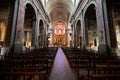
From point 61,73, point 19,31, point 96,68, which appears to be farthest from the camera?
point 19,31

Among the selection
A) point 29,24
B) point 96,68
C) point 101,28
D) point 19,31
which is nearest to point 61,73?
point 96,68

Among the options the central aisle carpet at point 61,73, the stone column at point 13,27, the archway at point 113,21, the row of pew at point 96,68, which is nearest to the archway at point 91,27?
the archway at point 113,21

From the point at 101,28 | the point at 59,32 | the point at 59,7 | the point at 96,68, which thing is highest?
the point at 59,7

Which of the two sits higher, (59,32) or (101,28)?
(59,32)

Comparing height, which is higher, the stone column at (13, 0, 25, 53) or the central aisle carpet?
the stone column at (13, 0, 25, 53)

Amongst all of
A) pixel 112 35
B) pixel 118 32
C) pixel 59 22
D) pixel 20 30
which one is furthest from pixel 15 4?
pixel 59 22

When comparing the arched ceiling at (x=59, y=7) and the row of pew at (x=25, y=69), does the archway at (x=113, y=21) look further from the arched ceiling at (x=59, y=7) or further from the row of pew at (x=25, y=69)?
the arched ceiling at (x=59, y=7)

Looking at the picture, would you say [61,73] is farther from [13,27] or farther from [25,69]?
[13,27]

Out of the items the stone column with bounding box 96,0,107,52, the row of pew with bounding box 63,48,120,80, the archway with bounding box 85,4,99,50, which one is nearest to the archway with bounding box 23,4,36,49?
the archway with bounding box 85,4,99,50

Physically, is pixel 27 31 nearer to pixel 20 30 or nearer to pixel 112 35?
pixel 20 30

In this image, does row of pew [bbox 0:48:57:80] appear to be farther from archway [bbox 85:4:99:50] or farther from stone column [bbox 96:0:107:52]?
archway [bbox 85:4:99:50]

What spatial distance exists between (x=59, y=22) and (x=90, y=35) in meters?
29.3

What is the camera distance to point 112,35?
28.5 ft

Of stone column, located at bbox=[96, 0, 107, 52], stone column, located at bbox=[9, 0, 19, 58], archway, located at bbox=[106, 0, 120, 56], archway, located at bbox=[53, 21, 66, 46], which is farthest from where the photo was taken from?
archway, located at bbox=[53, 21, 66, 46]
